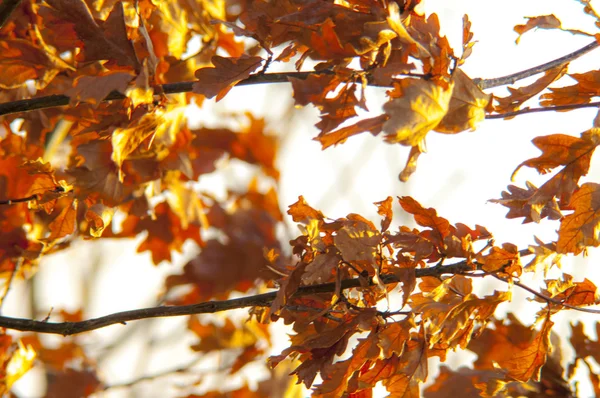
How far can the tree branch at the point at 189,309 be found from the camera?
898 mm

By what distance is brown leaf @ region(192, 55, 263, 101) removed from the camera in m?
0.89

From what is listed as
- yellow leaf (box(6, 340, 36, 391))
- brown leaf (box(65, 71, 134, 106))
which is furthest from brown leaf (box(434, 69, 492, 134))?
yellow leaf (box(6, 340, 36, 391))

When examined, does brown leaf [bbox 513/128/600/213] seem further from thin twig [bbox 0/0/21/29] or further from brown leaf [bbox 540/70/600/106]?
thin twig [bbox 0/0/21/29]

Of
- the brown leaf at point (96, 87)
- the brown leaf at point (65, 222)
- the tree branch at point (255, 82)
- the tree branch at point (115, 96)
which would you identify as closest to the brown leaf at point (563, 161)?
the tree branch at point (255, 82)

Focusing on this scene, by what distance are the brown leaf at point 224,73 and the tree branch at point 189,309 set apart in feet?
0.98

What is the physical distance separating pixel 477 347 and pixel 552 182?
0.70 meters

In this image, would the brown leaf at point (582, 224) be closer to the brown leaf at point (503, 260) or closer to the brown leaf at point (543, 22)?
the brown leaf at point (503, 260)

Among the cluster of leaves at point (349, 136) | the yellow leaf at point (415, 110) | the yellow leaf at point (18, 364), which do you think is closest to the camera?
the yellow leaf at point (415, 110)

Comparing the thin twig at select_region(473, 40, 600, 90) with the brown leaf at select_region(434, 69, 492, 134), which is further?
the thin twig at select_region(473, 40, 600, 90)

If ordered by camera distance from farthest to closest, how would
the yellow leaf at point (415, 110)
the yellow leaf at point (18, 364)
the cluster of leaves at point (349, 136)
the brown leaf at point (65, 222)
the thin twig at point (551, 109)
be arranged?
1. the yellow leaf at point (18, 364)
2. the brown leaf at point (65, 222)
3. the thin twig at point (551, 109)
4. the cluster of leaves at point (349, 136)
5. the yellow leaf at point (415, 110)

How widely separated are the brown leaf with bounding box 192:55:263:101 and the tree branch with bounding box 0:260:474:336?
0.30 metres

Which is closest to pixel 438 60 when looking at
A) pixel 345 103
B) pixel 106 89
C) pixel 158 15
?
pixel 345 103

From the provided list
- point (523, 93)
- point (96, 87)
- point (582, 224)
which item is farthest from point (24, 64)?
point (582, 224)

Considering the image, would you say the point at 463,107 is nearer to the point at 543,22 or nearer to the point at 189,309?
the point at 543,22
